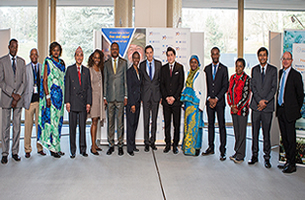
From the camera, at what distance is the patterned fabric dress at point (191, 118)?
4746 mm

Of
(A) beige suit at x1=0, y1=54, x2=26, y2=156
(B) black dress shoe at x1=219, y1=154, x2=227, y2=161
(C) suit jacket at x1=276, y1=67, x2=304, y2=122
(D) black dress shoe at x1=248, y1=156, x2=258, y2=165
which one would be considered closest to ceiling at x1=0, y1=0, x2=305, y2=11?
(A) beige suit at x1=0, y1=54, x2=26, y2=156

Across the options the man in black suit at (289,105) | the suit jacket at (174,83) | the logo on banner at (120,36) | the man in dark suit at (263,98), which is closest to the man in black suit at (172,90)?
the suit jacket at (174,83)

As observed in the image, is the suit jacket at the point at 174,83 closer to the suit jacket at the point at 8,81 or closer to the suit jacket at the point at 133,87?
the suit jacket at the point at 133,87

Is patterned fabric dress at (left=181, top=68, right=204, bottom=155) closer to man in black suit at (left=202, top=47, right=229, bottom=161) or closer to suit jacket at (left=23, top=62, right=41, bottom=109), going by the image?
man in black suit at (left=202, top=47, right=229, bottom=161)

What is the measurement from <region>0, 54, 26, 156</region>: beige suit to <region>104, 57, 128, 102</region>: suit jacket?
1.35 m

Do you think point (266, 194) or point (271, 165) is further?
point (271, 165)

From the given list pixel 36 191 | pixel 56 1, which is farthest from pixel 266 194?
pixel 56 1

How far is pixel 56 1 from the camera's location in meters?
8.24

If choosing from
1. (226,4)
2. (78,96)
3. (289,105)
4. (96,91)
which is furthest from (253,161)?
(226,4)

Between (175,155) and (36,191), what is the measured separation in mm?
2417

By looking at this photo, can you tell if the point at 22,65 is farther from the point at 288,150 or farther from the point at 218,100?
the point at 288,150

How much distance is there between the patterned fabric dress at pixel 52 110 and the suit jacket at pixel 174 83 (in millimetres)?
1763

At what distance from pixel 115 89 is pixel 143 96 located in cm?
54

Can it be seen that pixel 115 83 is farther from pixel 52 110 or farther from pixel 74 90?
pixel 52 110
